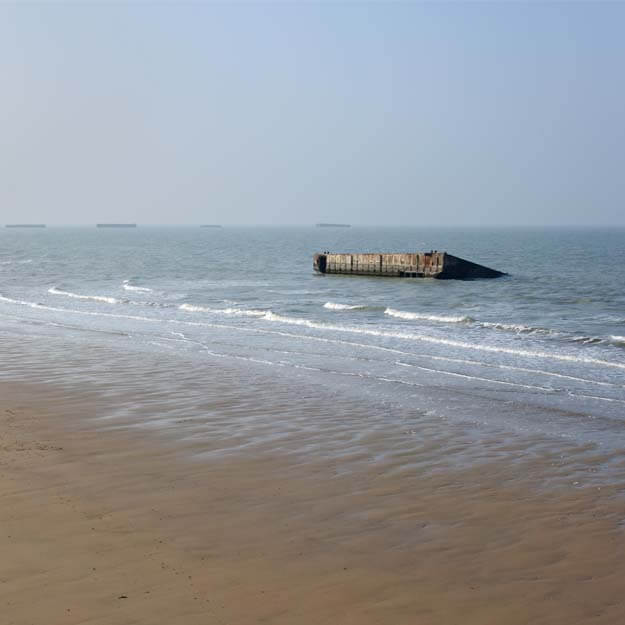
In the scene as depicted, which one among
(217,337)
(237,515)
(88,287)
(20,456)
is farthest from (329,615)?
(88,287)

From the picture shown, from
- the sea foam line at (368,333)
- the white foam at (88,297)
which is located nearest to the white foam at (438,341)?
the sea foam line at (368,333)

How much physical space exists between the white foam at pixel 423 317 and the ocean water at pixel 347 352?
0.38 feet

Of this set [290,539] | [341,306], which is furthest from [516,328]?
[290,539]

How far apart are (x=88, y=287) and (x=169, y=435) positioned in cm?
3759

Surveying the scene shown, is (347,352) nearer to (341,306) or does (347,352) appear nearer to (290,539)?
(341,306)

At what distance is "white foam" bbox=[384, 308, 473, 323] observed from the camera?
30.3 meters

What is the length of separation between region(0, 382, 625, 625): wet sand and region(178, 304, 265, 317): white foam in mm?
20806

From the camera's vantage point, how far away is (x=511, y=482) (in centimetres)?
1065

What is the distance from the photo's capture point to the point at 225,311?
34031 mm

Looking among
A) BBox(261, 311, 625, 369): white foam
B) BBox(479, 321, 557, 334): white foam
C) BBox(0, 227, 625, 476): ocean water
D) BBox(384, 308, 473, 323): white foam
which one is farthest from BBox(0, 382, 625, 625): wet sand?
BBox(384, 308, 473, 323): white foam

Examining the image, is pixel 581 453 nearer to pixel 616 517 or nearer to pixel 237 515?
pixel 616 517

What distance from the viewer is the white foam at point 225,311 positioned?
32.9 meters

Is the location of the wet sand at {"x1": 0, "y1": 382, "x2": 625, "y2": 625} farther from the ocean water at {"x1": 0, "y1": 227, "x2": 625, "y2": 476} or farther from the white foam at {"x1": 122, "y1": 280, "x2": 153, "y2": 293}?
the white foam at {"x1": 122, "y1": 280, "x2": 153, "y2": 293}

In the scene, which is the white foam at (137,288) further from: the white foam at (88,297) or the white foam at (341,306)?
the white foam at (341,306)
